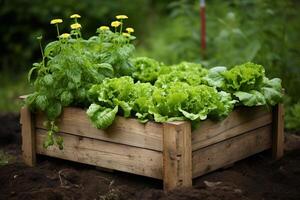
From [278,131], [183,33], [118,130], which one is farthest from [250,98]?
[183,33]

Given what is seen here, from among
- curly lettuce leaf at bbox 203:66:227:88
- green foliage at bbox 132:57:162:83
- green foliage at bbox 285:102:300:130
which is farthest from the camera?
green foliage at bbox 285:102:300:130

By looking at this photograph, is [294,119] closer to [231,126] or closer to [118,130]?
[231,126]

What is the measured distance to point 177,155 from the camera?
3.69 metres

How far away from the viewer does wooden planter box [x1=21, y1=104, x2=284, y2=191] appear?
12.3 ft

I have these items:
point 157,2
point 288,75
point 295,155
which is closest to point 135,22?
point 157,2

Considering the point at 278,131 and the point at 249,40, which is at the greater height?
the point at 249,40

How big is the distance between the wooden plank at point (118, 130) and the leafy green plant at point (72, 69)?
0.08 meters

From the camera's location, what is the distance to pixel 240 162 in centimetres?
441

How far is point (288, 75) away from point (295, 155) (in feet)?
4.12

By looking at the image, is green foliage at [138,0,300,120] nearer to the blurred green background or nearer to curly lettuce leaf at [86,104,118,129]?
the blurred green background

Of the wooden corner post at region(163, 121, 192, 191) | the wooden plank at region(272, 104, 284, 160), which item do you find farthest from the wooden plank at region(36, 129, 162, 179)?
the wooden plank at region(272, 104, 284, 160)

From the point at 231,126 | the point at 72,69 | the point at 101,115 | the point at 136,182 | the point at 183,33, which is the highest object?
the point at 72,69

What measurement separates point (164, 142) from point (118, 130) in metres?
0.42

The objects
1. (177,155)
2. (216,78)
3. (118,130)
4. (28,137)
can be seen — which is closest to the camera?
(177,155)
